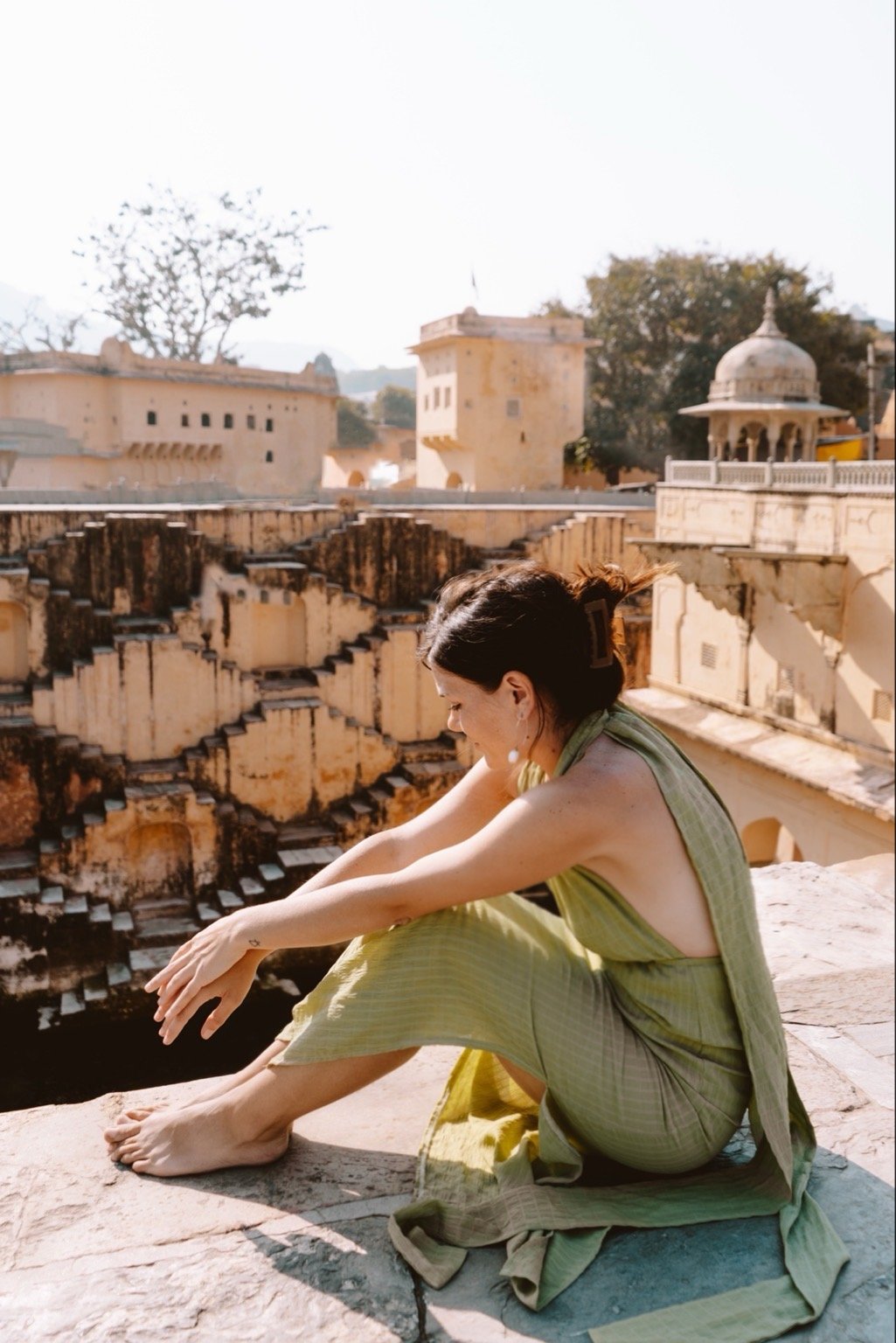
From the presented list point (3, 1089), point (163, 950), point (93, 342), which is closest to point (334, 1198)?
point (3, 1089)

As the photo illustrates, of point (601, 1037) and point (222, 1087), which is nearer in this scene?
point (601, 1037)

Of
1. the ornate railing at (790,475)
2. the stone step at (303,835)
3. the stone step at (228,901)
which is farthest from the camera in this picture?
the stone step at (303,835)

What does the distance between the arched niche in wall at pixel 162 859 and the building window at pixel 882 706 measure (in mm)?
6865

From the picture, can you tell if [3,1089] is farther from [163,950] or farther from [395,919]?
[395,919]

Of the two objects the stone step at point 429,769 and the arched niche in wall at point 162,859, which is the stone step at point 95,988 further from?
the stone step at point 429,769

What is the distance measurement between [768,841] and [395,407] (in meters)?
38.2

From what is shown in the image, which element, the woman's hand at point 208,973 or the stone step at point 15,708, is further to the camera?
the stone step at point 15,708

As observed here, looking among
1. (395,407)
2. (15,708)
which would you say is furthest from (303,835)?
(395,407)

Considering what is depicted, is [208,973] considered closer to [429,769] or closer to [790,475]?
[790,475]

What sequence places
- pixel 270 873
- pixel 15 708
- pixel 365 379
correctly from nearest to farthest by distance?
pixel 15 708
pixel 270 873
pixel 365 379

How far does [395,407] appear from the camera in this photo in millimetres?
48531

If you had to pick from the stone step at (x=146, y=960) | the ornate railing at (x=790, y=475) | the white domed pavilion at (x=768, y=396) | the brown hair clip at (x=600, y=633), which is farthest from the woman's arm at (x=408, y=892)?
the white domed pavilion at (x=768, y=396)

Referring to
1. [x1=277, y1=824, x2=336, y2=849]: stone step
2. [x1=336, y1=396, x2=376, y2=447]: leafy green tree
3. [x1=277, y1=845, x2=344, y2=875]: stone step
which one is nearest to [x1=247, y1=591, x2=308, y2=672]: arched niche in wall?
[x1=277, y1=824, x2=336, y2=849]: stone step

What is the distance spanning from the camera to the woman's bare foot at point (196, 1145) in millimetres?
1997
